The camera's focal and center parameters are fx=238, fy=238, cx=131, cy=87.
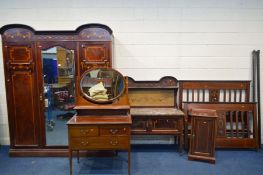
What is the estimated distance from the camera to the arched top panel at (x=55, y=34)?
329cm

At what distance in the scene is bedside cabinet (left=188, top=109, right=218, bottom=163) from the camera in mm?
3287

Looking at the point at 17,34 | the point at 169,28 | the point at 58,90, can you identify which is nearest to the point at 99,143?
the point at 58,90

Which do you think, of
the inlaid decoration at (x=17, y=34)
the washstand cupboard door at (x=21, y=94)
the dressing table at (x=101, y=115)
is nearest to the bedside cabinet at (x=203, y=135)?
the dressing table at (x=101, y=115)

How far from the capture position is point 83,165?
328 cm

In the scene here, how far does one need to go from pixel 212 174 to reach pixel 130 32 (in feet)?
7.77

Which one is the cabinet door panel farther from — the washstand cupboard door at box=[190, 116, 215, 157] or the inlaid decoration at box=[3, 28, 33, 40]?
the inlaid decoration at box=[3, 28, 33, 40]

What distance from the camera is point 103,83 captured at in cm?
324

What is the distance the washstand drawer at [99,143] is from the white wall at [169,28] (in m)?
1.37

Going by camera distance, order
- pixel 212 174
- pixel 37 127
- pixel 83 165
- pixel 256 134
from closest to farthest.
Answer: pixel 212 174
pixel 83 165
pixel 37 127
pixel 256 134

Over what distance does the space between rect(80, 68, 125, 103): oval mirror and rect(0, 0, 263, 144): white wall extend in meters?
0.63

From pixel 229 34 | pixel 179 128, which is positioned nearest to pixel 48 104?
pixel 179 128

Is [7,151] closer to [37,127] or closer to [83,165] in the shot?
[37,127]

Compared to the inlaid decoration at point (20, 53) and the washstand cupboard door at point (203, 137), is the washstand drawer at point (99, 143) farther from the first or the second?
the inlaid decoration at point (20, 53)

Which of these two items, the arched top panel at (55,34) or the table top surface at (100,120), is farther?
the arched top panel at (55,34)
